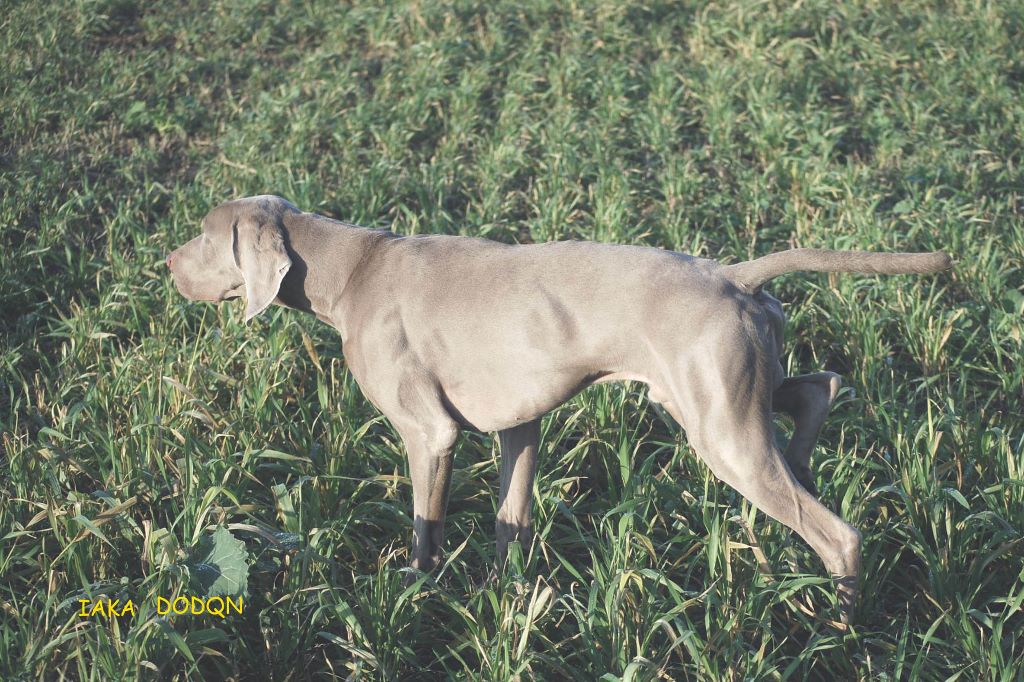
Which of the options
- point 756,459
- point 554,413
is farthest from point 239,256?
point 756,459

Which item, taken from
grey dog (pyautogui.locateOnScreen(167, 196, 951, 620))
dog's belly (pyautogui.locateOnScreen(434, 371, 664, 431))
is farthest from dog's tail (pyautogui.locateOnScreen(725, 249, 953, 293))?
dog's belly (pyautogui.locateOnScreen(434, 371, 664, 431))

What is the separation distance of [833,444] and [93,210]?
4449mm

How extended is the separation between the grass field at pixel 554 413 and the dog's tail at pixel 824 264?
2.44 ft

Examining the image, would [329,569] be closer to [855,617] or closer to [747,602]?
[747,602]

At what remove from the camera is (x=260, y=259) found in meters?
3.30

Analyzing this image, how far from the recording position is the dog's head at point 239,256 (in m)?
3.29

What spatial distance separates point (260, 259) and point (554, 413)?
4.46 ft

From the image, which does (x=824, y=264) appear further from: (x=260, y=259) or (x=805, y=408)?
(x=260, y=259)

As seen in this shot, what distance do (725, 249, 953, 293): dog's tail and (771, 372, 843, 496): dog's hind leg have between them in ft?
1.52

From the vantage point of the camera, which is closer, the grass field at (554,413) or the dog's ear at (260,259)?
the grass field at (554,413)

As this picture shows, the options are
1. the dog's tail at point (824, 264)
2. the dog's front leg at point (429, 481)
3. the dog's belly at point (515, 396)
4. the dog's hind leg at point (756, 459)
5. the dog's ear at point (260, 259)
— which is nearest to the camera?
the dog's hind leg at point (756, 459)

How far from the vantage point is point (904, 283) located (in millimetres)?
4695

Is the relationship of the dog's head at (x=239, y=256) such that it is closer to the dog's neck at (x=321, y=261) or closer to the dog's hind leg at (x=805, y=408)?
the dog's neck at (x=321, y=261)

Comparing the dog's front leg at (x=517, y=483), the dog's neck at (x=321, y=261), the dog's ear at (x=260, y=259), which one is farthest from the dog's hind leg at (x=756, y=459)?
the dog's ear at (x=260, y=259)
